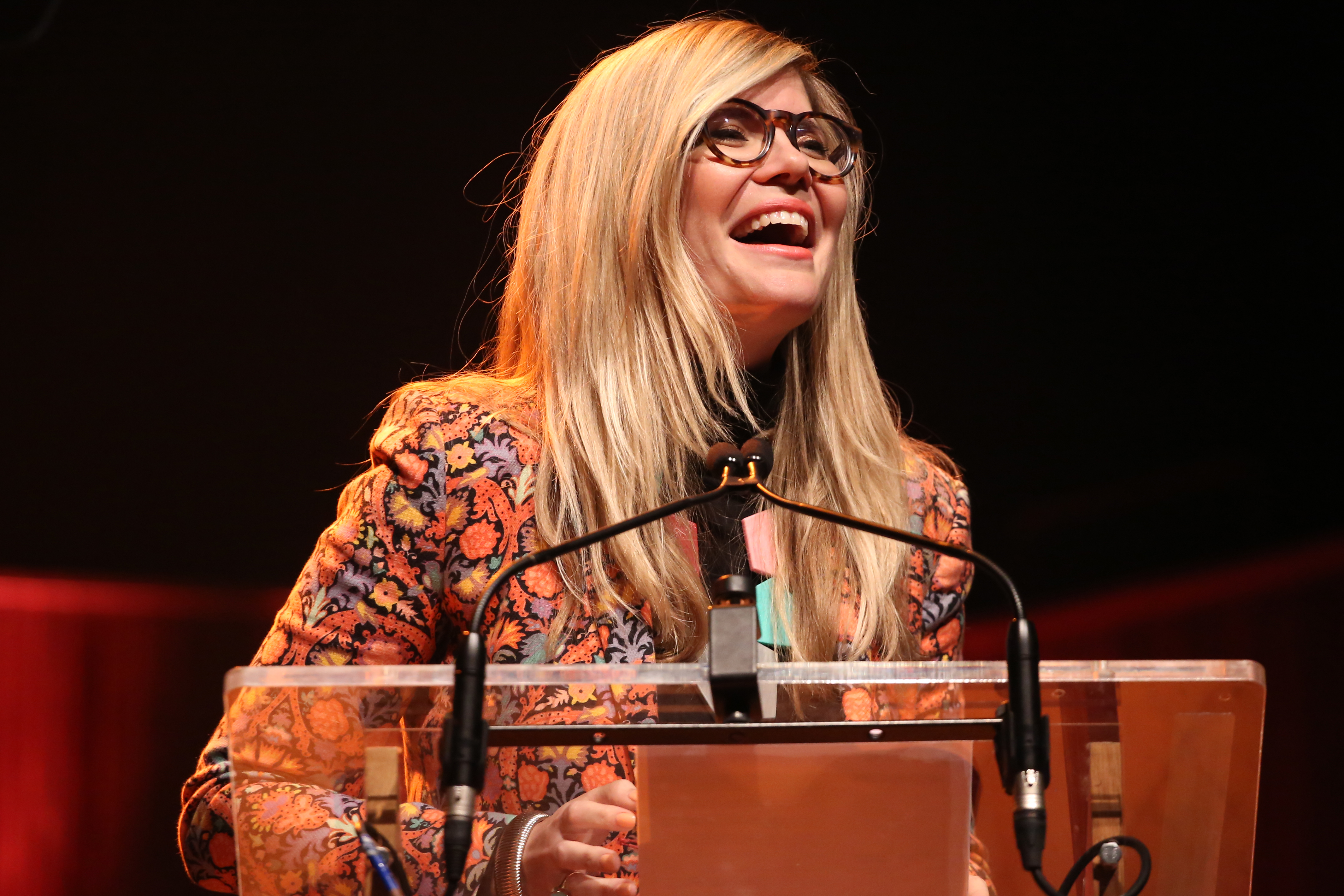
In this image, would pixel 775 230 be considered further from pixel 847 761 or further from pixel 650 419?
pixel 847 761

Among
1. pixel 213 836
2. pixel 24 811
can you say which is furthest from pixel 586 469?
pixel 24 811

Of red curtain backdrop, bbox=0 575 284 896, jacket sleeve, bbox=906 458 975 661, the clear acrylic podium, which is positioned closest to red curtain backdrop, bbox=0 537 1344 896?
red curtain backdrop, bbox=0 575 284 896

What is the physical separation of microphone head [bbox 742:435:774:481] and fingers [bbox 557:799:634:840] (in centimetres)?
26

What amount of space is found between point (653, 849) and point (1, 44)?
2184mm

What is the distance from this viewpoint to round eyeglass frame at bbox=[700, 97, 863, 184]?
5.20 ft

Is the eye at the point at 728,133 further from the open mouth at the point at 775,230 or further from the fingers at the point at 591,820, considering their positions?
the fingers at the point at 591,820

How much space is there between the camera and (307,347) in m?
2.65

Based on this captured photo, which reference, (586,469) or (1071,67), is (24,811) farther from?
(1071,67)

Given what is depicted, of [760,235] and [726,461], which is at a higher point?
[760,235]

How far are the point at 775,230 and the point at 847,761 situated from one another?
0.90 meters

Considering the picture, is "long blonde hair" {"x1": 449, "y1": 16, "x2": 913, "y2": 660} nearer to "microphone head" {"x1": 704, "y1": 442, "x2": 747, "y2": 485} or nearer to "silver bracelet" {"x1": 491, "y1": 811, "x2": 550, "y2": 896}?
"microphone head" {"x1": 704, "y1": 442, "x2": 747, "y2": 485}

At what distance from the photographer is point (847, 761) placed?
2.73 ft

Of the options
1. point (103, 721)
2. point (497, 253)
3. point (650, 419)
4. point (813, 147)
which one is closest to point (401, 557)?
point (650, 419)

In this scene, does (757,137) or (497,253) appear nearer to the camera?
(757,137)
